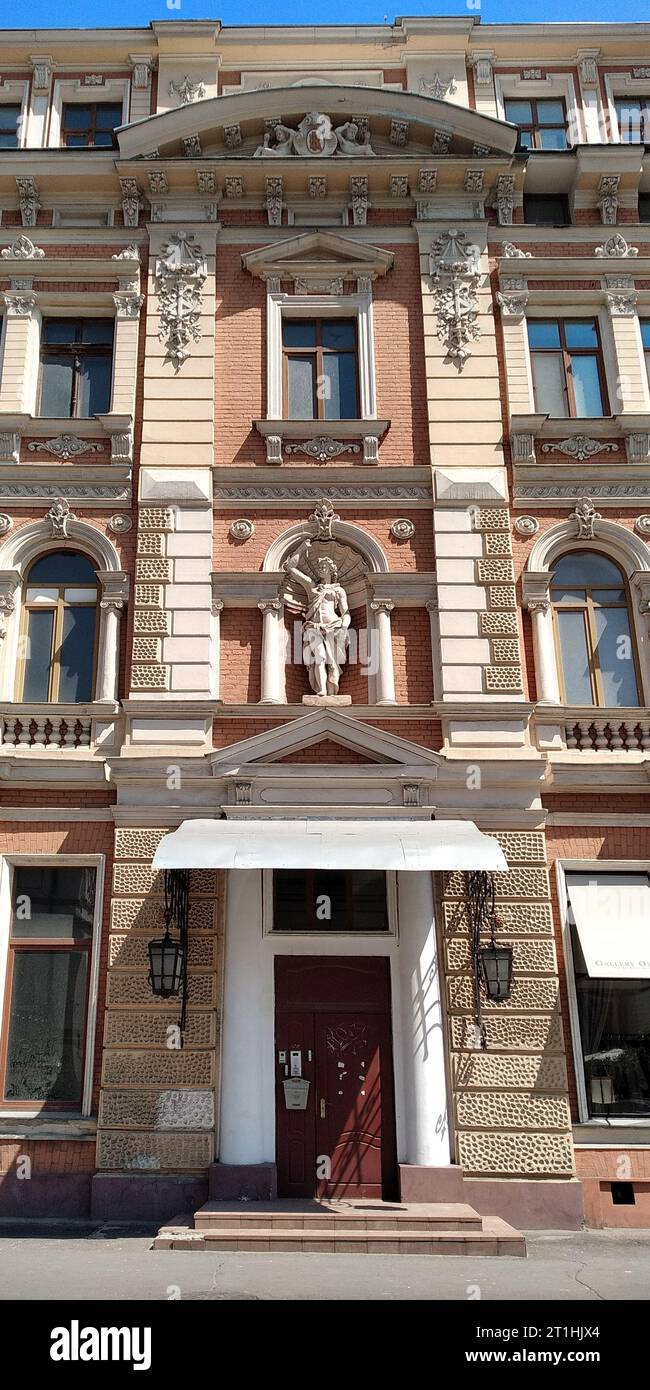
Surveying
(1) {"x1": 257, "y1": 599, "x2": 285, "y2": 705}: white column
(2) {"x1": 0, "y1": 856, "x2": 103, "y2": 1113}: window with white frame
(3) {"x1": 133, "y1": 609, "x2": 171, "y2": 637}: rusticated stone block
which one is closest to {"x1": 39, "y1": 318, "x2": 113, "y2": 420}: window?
(3) {"x1": 133, "y1": 609, "x2": 171, "y2": 637}: rusticated stone block

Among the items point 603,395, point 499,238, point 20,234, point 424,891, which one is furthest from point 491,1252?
point 20,234

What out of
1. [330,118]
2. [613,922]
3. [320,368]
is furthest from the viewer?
[330,118]

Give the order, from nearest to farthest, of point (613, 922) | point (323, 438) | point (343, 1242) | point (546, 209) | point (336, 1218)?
point (343, 1242) → point (336, 1218) → point (613, 922) → point (323, 438) → point (546, 209)

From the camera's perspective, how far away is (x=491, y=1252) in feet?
34.4

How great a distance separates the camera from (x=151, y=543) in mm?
14469

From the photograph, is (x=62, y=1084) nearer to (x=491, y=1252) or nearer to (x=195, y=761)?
(x=195, y=761)

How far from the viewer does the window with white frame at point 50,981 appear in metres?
12.7

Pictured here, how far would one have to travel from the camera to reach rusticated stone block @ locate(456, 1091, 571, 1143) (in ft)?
39.9

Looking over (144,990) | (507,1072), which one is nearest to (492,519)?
(507,1072)

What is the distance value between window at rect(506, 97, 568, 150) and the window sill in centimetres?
605

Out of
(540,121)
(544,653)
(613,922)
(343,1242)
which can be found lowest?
(343,1242)

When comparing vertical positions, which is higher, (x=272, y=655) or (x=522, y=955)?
(x=272, y=655)

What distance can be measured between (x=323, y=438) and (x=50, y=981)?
→ 823cm

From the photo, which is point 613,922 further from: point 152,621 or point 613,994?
point 152,621
